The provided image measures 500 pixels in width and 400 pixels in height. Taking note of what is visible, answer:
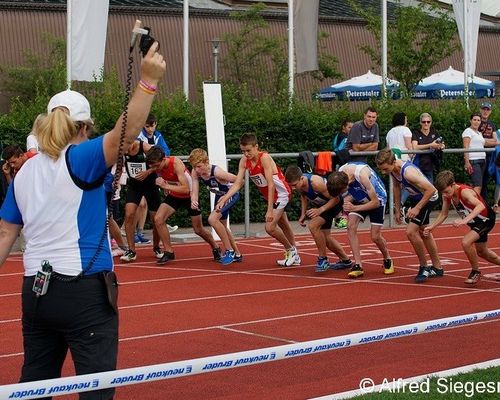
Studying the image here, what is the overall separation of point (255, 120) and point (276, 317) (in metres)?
10.0

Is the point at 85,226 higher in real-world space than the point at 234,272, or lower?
higher

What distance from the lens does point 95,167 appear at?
16.1ft

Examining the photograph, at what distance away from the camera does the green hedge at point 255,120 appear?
61.6 feet

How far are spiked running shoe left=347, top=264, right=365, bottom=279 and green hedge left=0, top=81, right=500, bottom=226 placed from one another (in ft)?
19.8

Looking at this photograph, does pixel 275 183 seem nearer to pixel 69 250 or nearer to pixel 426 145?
pixel 426 145

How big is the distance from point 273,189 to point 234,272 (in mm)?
1182

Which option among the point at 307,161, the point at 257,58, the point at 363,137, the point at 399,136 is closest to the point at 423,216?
the point at 307,161

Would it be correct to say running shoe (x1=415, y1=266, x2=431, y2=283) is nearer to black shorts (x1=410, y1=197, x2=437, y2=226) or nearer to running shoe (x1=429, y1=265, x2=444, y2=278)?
running shoe (x1=429, y1=265, x2=444, y2=278)

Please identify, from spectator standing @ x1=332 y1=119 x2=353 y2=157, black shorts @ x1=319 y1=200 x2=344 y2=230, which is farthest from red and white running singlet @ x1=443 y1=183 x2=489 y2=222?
spectator standing @ x1=332 y1=119 x2=353 y2=157

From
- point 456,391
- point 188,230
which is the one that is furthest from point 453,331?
point 188,230

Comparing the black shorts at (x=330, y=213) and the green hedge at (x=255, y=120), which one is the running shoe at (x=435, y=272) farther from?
the green hedge at (x=255, y=120)

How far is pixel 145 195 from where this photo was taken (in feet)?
51.0

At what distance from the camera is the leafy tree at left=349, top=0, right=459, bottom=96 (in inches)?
1396

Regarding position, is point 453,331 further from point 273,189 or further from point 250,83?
point 250,83
